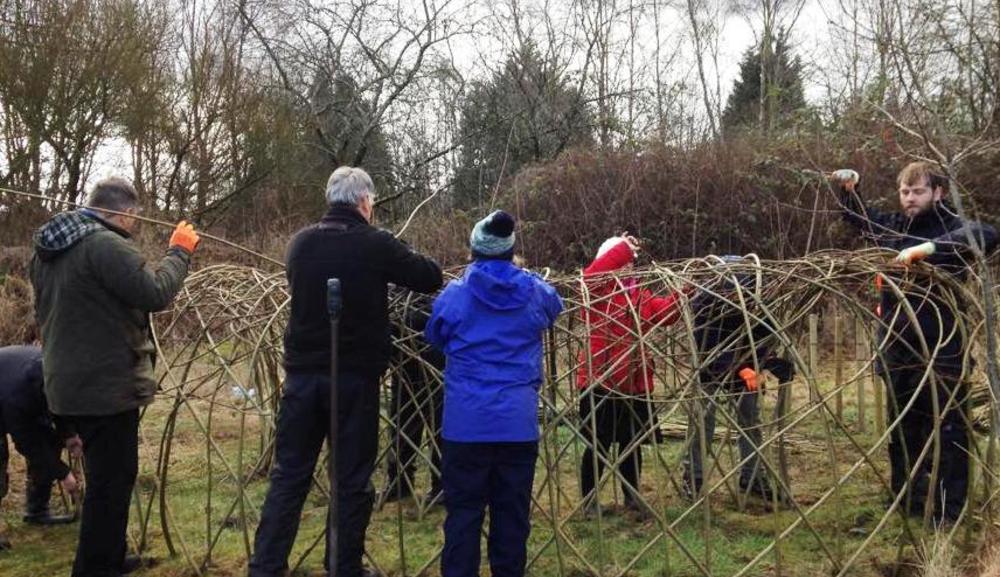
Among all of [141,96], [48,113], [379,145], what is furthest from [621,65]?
[48,113]

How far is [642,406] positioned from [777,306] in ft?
3.50

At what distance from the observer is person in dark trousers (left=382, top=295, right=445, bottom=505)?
3.83 metres

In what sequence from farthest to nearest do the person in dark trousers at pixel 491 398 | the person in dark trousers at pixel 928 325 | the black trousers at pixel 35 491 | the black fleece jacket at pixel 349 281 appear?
the black trousers at pixel 35 491 < the person in dark trousers at pixel 928 325 < the black fleece jacket at pixel 349 281 < the person in dark trousers at pixel 491 398

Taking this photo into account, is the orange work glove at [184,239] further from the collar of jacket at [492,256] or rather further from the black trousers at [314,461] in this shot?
the collar of jacket at [492,256]

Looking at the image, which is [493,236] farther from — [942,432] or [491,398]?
[942,432]

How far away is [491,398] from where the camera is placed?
10.3 feet

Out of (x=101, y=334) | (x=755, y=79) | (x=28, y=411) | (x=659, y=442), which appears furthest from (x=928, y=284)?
(x=755, y=79)

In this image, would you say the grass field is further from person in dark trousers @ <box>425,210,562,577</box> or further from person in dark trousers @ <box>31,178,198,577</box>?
person in dark trousers @ <box>31,178,198,577</box>

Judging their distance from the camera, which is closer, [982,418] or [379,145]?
[982,418]

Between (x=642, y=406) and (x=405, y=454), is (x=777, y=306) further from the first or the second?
(x=405, y=454)

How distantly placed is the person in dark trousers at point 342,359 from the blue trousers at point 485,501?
36 centimetres

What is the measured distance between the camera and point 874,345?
11.4 feet

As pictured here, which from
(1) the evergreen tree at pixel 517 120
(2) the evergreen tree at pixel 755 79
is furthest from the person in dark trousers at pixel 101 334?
(2) the evergreen tree at pixel 755 79

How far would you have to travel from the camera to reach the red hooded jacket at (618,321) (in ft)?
12.5
